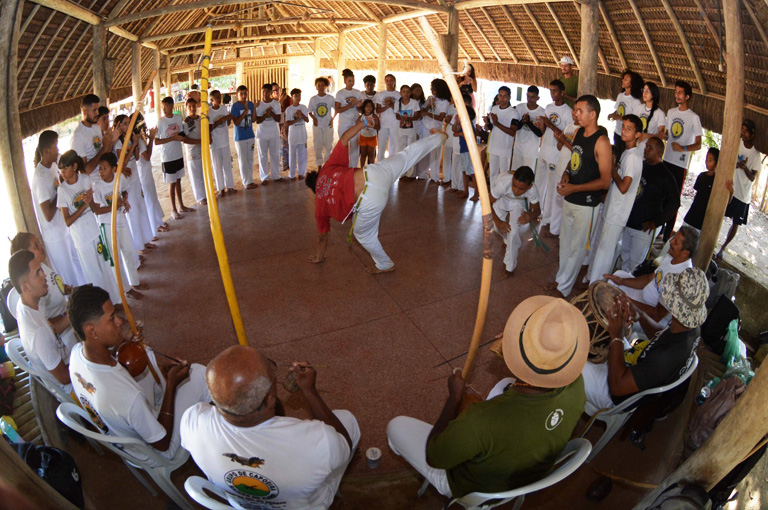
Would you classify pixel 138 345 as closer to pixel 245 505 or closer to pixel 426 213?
pixel 245 505

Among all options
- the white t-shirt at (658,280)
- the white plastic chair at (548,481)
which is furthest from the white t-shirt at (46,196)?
the white t-shirt at (658,280)

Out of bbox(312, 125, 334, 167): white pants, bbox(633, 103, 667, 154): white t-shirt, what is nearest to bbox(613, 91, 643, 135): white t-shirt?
bbox(633, 103, 667, 154): white t-shirt

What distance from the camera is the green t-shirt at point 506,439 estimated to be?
6.45 feet

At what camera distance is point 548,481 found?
6.53 ft

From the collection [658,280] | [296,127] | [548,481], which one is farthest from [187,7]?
[548,481]

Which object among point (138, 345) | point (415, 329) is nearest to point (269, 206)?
point (415, 329)

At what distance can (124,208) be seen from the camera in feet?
16.3

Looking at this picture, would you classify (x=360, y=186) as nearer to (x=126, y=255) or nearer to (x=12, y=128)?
(x=126, y=255)

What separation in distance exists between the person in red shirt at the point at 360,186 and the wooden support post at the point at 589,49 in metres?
2.89

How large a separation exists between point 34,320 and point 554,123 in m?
5.97

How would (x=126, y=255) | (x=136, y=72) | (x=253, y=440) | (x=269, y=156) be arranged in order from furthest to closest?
(x=136, y=72) < (x=269, y=156) < (x=126, y=255) < (x=253, y=440)

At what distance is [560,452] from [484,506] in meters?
0.43

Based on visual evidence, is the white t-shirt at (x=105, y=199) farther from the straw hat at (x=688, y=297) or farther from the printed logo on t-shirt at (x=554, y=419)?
the straw hat at (x=688, y=297)

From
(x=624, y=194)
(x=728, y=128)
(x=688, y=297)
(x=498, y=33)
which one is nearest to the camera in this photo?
(x=688, y=297)
